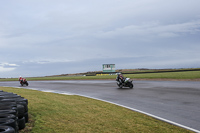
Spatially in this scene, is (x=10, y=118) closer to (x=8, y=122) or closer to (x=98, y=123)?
(x=8, y=122)

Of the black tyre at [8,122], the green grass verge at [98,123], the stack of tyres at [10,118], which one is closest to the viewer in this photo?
the stack of tyres at [10,118]

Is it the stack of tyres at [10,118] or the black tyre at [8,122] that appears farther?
the black tyre at [8,122]

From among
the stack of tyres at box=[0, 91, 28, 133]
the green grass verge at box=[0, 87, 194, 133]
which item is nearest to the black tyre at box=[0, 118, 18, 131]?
the stack of tyres at box=[0, 91, 28, 133]

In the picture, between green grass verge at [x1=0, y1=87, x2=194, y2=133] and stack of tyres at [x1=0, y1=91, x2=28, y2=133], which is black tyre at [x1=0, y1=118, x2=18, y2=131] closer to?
stack of tyres at [x1=0, y1=91, x2=28, y2=133]

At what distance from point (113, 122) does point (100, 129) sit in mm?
899

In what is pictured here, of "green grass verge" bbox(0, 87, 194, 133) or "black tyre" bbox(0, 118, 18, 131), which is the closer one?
"black tyre" bbox(0, 118, 18, 131)

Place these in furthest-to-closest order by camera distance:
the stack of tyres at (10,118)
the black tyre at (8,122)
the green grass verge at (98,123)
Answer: the green grass verge at (98,123)
the black tyre at (8,122)
the stack of tyres at (10,118)

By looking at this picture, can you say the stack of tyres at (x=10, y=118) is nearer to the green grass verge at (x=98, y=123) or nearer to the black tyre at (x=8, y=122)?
the black tyre at (x=8, y=122)

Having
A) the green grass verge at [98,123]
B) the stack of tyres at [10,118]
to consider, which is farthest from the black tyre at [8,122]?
the green grass verge at [98,123]

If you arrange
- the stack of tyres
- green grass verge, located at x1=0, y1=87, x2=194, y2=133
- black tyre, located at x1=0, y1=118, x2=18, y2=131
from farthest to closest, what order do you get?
green grass verge, located at x1=0, y1=87, x2=194, y2=133 → black tyre, located at x1=0, y1=118, x2=18, y2=131 → the stack of tyres

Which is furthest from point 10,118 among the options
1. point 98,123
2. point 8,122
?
point 98,123

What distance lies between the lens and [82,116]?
Answer: 6969 mm

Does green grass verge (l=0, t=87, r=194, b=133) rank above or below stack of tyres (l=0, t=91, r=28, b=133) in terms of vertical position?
below

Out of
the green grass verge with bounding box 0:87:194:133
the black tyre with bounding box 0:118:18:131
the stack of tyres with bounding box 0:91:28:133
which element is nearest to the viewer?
the stack of tyres with bounding box 0:91:28:133
